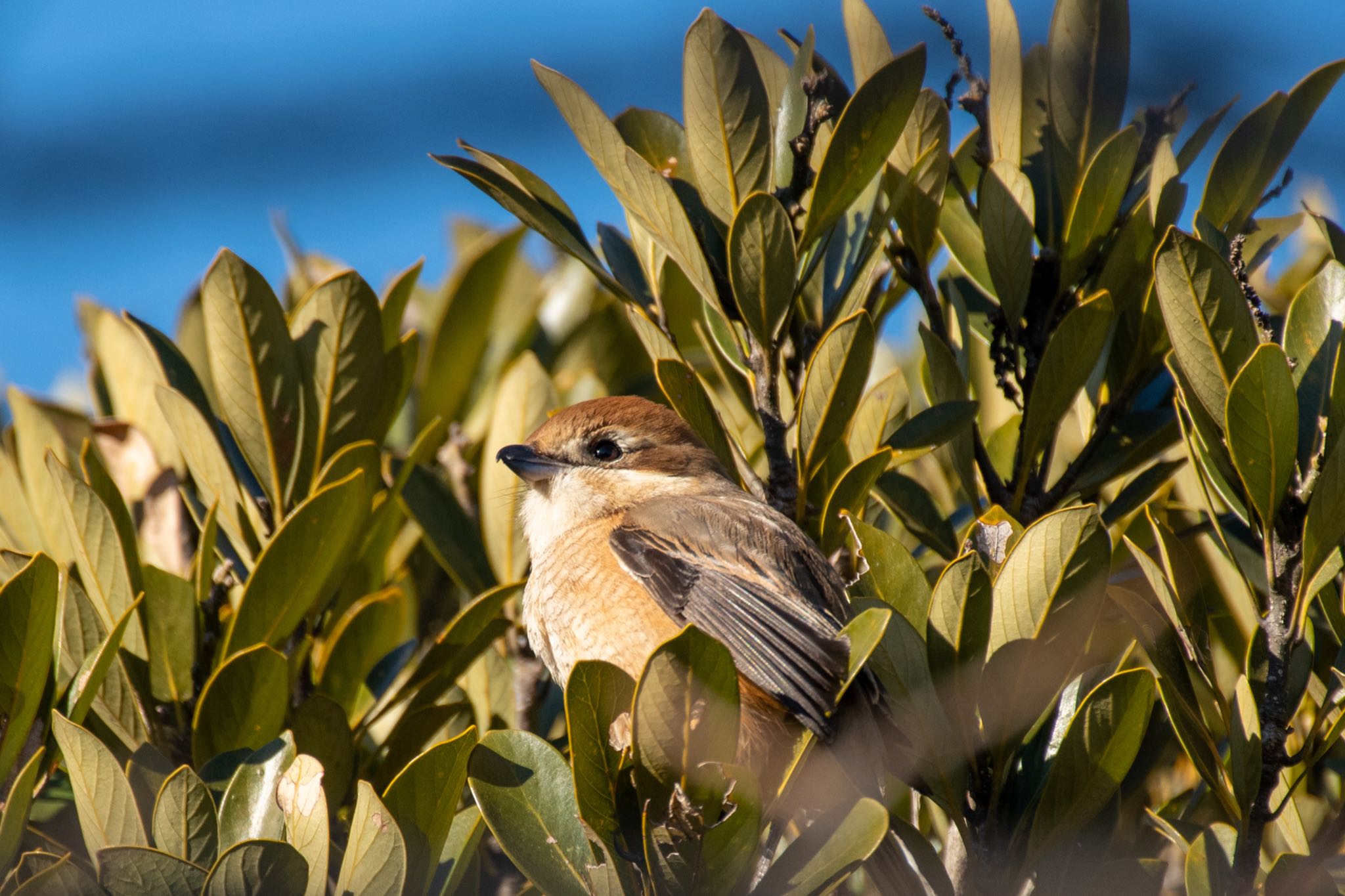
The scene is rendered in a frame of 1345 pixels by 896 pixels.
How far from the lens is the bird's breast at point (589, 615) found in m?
3.27

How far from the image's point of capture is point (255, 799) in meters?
2.33

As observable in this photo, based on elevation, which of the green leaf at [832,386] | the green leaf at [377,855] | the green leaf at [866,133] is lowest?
the green leaf at [377,855]

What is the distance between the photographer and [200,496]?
11.2 ft

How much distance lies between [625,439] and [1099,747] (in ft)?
7.34

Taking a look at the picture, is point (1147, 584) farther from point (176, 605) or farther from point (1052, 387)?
point (176, 605)

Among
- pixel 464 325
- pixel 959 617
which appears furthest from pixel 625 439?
pixel 959 617

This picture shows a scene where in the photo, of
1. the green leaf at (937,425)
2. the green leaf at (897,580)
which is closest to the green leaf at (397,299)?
the green leaf at (937,425)

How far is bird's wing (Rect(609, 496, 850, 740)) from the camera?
9.78ft

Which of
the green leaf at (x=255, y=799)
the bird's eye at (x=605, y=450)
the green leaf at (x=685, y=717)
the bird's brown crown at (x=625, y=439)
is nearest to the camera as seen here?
the green leaf at (x=685, y=717)

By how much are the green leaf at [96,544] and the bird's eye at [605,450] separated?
5.79ft

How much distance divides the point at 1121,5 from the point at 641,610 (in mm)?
2004

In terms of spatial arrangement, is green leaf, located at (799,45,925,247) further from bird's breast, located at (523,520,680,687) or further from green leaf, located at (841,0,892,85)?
bird's breast, located at (523,520,680,687)

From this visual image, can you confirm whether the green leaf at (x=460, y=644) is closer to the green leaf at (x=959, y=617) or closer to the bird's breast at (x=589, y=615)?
the bird's breast at (x=589, y=615)

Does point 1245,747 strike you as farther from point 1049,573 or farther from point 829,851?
point 829,851
